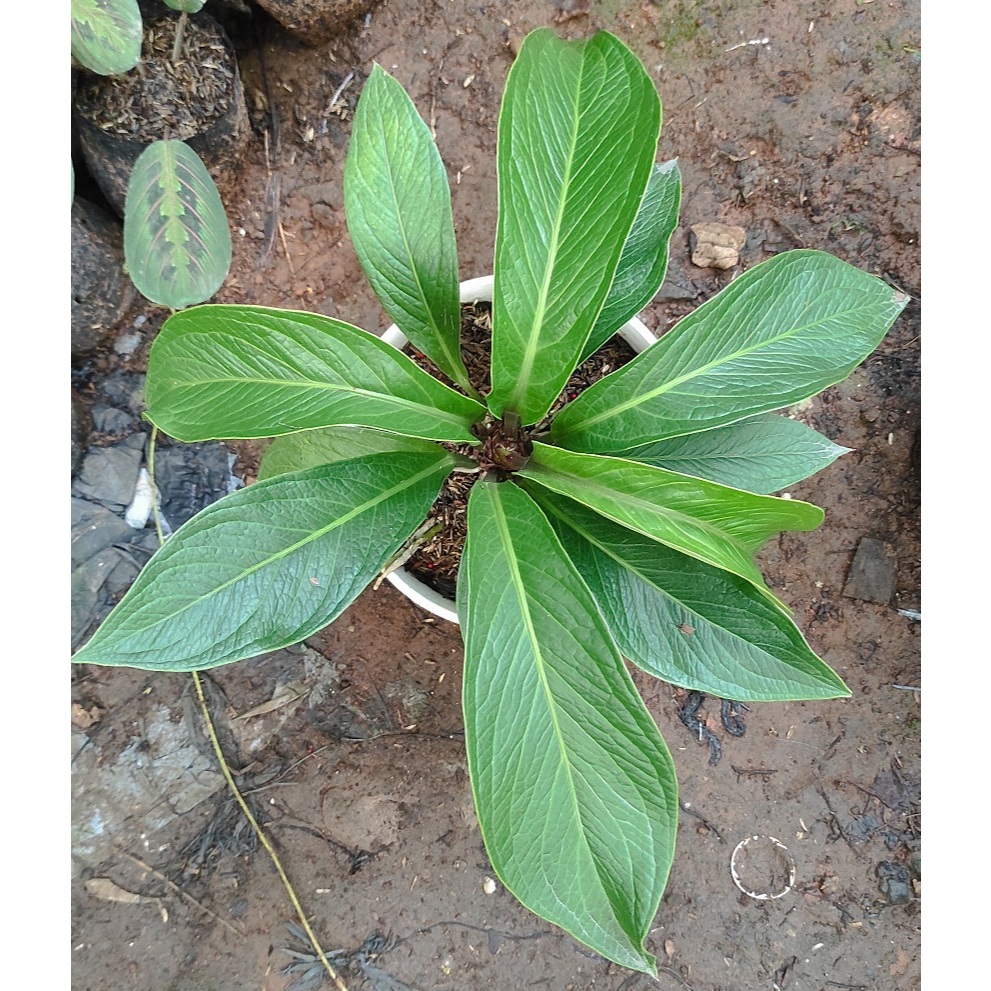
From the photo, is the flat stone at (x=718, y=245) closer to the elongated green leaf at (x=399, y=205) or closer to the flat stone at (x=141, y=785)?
the elongated green leaf at (x=399, y=205)

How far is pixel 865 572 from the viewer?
127cm

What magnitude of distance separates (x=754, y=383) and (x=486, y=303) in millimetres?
381

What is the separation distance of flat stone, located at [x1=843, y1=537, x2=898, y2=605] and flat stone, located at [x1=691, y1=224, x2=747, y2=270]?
1.71 feet

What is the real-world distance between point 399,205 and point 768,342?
0.41 meters

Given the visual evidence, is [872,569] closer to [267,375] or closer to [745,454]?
[745,454]

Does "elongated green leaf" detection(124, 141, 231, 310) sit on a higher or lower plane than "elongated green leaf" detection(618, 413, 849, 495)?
higher

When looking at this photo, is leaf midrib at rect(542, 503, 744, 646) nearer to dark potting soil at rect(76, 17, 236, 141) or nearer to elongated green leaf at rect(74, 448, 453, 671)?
elongated green leaf at rect(74, 448, 453, 671)

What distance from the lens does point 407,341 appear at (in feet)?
3.19

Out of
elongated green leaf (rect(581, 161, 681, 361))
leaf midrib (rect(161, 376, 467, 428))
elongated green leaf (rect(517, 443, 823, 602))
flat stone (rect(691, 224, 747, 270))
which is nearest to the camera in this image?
elongated green leaf (rect(517, 443, 823, 602))

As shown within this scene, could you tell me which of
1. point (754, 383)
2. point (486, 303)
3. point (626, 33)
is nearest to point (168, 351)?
point (486, 303)

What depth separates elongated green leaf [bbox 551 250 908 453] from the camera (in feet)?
2.51

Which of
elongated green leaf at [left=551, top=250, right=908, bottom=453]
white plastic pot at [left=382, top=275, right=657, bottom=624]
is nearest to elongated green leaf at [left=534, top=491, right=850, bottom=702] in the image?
elongated green leaf at [left=551, top=250, right=908, bottom=453]

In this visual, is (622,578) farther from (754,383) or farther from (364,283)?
(364,283)

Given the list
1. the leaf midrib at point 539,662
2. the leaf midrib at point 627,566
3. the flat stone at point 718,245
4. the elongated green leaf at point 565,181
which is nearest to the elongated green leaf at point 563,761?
the leaf midrib at point 539,662
